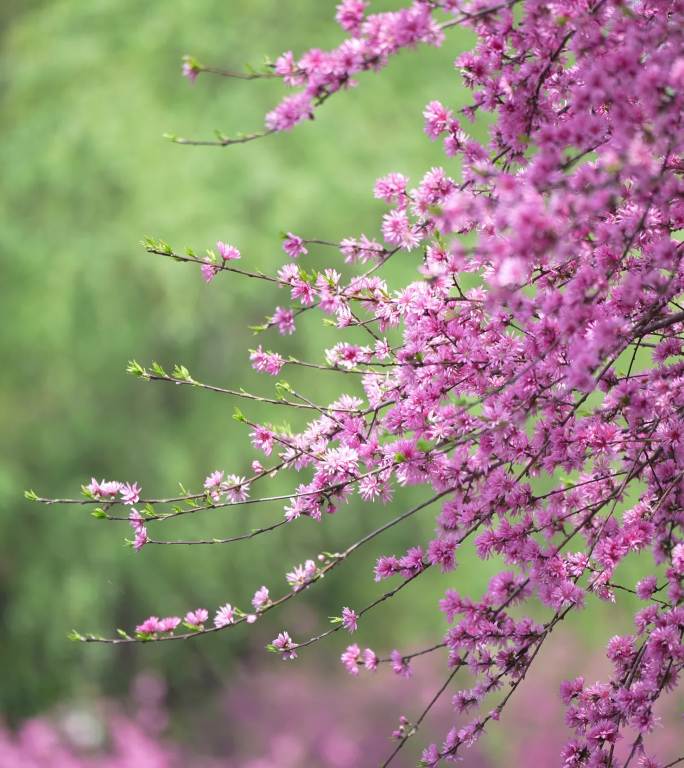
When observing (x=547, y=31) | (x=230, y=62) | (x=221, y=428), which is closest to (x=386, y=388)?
(x=547, y=31)

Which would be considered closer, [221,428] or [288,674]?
[221,428]

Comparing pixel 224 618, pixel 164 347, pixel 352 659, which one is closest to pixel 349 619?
pixel 352 659

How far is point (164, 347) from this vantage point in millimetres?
8617

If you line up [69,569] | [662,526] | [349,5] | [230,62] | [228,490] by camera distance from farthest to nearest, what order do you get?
[230,62] < [69,569] < [228,490] < [662,526] < [349,5]

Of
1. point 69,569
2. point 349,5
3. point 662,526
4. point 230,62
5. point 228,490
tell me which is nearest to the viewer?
point 349,5

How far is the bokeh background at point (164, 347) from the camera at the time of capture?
826 centimetres

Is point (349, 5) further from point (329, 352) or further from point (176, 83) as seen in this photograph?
point (176, 83)

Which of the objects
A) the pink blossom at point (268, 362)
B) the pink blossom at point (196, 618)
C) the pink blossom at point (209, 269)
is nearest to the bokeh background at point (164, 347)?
the pink blossom at point (268, 362)

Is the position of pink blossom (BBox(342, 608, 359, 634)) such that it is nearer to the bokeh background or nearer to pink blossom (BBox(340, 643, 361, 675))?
pink blossom (BBox(340, 643, 361, 675))

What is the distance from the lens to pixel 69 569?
8.37 metres

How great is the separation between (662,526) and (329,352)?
2.60 feet

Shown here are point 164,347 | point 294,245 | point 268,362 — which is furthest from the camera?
point 164,347

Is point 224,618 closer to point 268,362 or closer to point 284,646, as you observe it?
point 284,646

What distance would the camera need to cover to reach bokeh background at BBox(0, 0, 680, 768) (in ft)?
27.1
